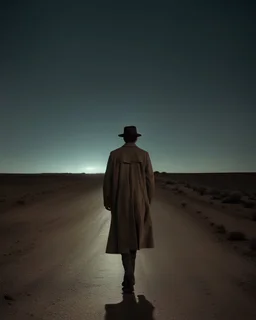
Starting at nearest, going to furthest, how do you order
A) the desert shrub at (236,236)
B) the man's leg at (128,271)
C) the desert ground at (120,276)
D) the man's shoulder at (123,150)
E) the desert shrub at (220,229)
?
the desert ground at (120,276) → the man's leg at (128,271) → the man's shoulder at (123,150) → the desert shrub at (236,236) → the desert shrub at (220,229)

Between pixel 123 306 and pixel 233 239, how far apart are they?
7.95 metres

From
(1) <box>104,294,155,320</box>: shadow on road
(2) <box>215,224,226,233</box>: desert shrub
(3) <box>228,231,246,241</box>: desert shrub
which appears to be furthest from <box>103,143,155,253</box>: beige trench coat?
(2) <box>215,224,226,233</box>: desert shrub

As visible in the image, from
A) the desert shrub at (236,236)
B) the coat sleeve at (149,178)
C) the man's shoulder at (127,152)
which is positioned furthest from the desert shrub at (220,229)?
the man's shoulder at (127,152)

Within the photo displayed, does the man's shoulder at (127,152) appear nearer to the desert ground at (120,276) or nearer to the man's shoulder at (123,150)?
the man's shoulder at (123,150)

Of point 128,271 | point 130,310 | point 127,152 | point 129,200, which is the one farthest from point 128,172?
point 130,310

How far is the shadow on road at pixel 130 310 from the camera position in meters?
5.60

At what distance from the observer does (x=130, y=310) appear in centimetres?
589

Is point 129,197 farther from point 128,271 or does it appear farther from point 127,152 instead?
point 128,271

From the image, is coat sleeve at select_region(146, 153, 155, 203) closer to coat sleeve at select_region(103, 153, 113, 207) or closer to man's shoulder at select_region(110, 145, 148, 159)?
man's shoulder at select_region(110, 145, 148, 159)

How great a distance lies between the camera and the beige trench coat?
6.74 meters

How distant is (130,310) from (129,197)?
5.50 feet

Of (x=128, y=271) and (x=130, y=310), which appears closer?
(x=130, y=310)

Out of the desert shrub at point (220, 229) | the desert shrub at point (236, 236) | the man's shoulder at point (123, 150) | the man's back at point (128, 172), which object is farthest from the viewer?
the desert shrub at point (220, 229)

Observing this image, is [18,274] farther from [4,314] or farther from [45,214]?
[45,214]
